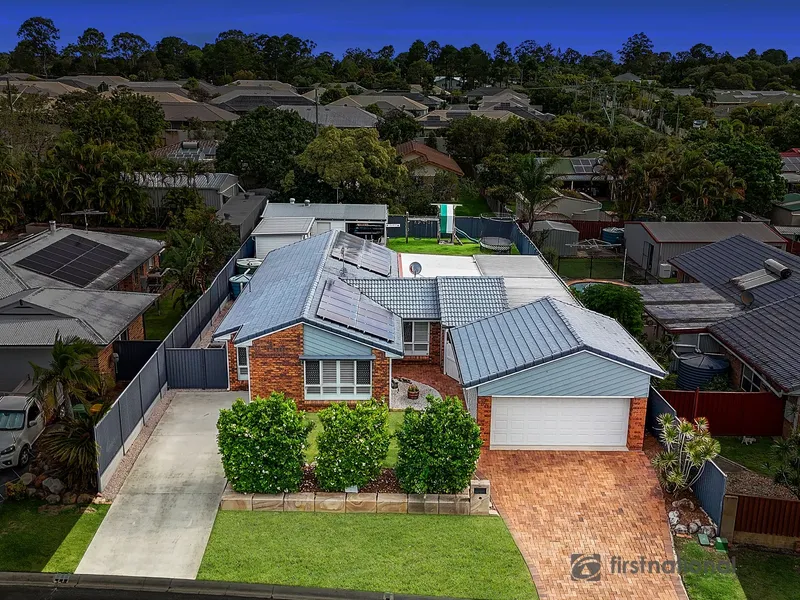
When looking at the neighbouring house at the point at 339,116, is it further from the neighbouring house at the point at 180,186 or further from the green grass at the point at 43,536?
the green grass at the point at 43,536

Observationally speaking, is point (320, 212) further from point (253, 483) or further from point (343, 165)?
point (253, 483)

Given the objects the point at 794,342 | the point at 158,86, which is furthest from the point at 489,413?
the point at 158,86

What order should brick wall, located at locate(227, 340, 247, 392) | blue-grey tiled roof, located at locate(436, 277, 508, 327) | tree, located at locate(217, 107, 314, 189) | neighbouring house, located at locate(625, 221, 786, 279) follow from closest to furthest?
brick wall, located at locate(227, 340, 247, 392)
blue-grey tiled roof, located at locate(436, 277, 508, 327)
neighbouring house, located at locate(625, 221, 786, 279)
tree, located at locate(217, 107, 314, 189)

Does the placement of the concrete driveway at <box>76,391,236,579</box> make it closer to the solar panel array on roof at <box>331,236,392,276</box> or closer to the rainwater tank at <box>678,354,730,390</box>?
the solar panel array on roof at <box>331,236,392,276</box>

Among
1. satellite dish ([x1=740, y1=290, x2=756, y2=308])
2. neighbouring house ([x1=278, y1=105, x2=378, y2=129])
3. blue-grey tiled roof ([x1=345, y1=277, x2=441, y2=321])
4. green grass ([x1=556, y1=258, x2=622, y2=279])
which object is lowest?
green grass ([x1=556, y1=258, x2=622, y2=279])

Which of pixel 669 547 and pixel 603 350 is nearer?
pixel 669 547
